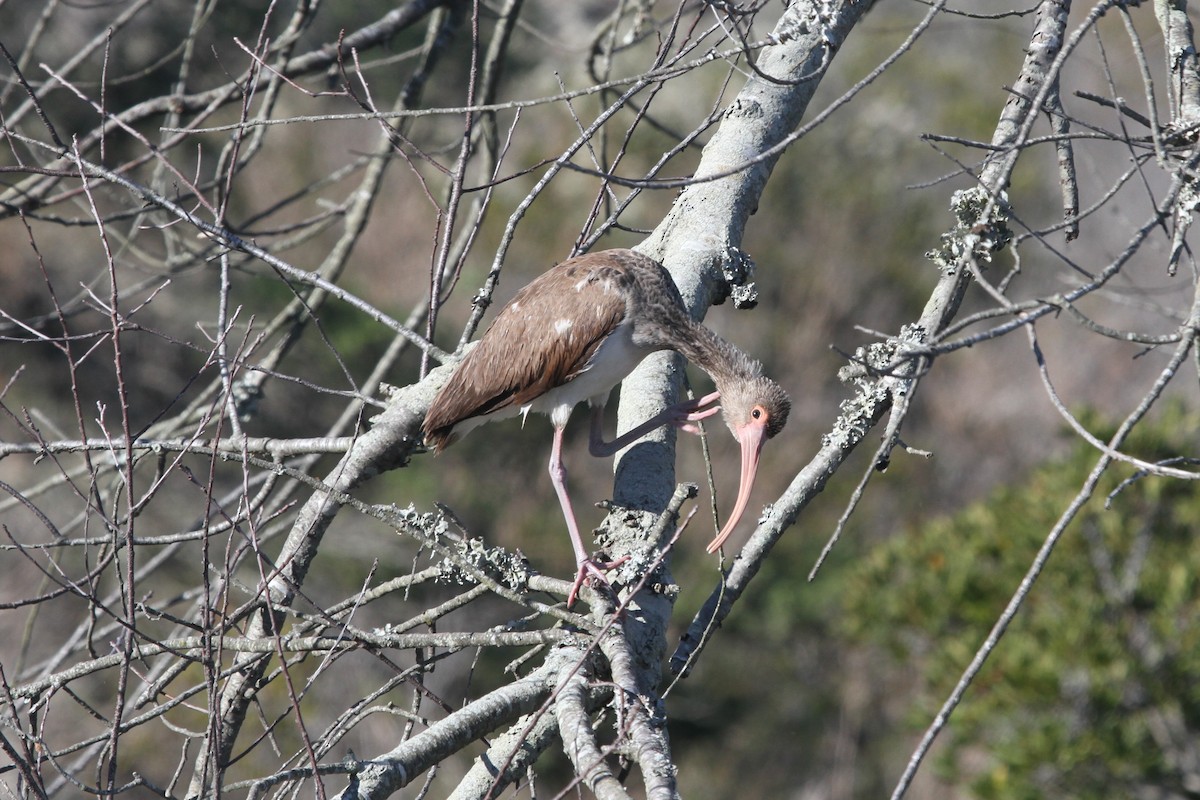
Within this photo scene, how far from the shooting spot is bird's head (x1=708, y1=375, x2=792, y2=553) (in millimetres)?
4148

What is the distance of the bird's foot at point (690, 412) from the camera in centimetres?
360

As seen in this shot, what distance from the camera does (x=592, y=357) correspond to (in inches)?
159

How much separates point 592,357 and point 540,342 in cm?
20

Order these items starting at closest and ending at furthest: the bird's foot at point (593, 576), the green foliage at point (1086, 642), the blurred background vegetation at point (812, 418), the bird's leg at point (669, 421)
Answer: the bird's foot at point (593, 576) → the bird's leg at point (669, 421) → the green foliage at point (1086, 642) → the blurred background vegetation at point (812, 418)

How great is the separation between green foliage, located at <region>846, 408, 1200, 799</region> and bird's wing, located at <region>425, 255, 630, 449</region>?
382 cm

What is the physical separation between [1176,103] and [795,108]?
4.23 ft

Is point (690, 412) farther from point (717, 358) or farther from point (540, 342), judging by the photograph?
point (540, 342)

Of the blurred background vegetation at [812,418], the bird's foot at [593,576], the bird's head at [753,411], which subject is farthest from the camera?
the blurred background vegetation at [812,418]

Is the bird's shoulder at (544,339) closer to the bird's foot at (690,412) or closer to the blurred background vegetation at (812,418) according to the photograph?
the bird's foot at (690,412)

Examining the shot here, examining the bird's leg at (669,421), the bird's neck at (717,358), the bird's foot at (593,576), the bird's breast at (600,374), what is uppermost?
the bird's neck at (717,358)

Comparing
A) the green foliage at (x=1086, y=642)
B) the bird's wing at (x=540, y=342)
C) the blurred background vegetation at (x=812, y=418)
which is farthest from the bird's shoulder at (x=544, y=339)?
the green foliage at (x=1086, y=642)

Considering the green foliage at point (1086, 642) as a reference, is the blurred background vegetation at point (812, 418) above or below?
above

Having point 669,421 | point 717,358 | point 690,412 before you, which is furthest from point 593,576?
point 717,358

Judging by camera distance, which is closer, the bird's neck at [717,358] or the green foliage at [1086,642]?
the bird's neck at [717,358]
